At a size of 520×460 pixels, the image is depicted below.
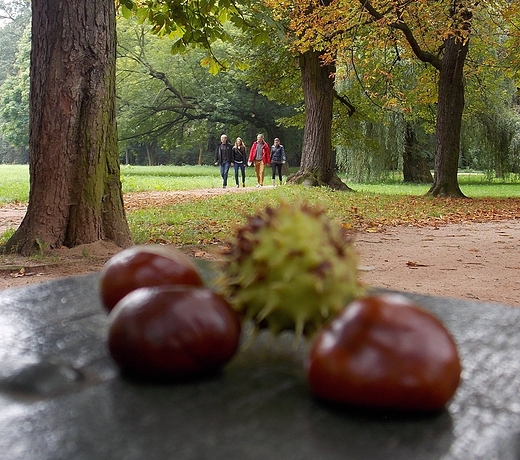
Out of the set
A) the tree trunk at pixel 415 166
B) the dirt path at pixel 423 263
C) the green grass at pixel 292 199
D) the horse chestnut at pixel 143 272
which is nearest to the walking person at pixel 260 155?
the green grass at pixel 292 199

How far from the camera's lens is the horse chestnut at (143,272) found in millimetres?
1228

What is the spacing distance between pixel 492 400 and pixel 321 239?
0.40 meters

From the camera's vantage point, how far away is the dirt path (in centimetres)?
555

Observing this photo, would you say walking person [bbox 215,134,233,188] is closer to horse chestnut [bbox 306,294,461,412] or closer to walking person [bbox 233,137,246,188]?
walking person [bbox 233,137,246,188]

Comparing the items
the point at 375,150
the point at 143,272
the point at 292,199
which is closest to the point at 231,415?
the point at 143,272

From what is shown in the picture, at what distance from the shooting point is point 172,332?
38.1 inches

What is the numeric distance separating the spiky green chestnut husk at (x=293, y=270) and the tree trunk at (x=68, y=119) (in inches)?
216

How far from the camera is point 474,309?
62.0 inches

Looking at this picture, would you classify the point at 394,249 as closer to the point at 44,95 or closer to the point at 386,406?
the point at 44,95

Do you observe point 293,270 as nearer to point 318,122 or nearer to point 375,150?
point 318,122

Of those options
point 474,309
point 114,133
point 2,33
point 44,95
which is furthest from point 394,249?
point 2,33

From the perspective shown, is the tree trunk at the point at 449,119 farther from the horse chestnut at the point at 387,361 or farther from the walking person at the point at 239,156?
the horse chestnut at the point at 387,361

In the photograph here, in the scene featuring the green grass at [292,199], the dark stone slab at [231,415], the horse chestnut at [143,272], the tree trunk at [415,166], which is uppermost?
the tree trunk at [415,166]

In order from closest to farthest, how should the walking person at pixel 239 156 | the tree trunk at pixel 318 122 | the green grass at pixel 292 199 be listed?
the green grass at pixel 292 199 → the tree trunk at pixel 318 122 → the walking person at pixel 239 156
